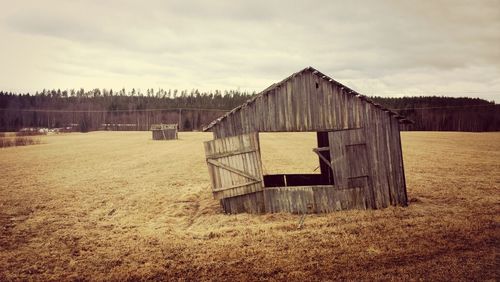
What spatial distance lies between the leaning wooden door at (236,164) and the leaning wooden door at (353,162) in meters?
2.99

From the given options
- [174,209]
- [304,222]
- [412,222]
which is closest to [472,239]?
[412,222]

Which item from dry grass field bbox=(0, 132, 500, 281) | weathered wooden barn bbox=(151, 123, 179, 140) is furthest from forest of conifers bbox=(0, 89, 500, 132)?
dry grass field bbox=(0, 132, 500, 281)

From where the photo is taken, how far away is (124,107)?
14462 cm

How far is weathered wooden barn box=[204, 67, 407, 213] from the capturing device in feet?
41.4

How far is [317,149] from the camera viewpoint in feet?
41.8

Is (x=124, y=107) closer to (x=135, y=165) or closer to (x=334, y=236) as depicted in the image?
(x=135, y=165)

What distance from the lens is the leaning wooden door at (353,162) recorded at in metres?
12.6

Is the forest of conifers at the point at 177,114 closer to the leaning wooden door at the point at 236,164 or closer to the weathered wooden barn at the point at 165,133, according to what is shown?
the weathered wooden barn at the point at 165,133

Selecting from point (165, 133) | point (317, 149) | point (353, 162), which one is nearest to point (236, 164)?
point (317, 149)

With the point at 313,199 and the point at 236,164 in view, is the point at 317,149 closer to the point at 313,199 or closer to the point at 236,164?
the point at 313,199

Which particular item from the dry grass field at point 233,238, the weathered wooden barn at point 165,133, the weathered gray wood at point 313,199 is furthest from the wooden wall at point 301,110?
the weathered wooden barn at point 165,133

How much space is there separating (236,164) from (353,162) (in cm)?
454

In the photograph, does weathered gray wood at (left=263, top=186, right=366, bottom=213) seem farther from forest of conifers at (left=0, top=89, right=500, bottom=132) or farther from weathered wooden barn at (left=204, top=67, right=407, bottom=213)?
forest of conifers at (left=0, top=89, right=500, bottom=132)

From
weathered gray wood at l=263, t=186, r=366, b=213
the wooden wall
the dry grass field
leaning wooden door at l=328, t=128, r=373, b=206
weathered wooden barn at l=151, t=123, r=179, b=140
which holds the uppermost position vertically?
weathered wooden barn at l=151, t=123, r=179, b=140
